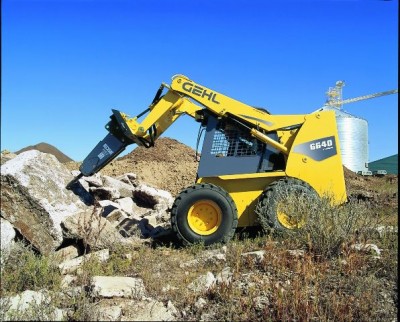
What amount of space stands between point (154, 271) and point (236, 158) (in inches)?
107

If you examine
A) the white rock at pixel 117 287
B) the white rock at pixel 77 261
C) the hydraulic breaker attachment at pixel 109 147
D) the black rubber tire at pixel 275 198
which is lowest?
the white rock at pixel 117 287

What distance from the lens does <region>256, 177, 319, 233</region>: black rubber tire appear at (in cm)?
724

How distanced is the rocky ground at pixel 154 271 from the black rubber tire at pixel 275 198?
0.97 ft

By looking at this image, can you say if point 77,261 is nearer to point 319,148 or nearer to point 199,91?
point 199,91

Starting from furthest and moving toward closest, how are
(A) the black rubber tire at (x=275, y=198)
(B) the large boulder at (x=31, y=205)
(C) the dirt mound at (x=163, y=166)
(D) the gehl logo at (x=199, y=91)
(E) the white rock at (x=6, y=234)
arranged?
(C) the dirt mound at (x=163, y=166), (D) the gehl logo at (x=199, y=91), (A) the black rubber tire at (x=275, y=198), (B) the large boulder at (x=31, y=205), (E) the white rock at (x=6, y=234)

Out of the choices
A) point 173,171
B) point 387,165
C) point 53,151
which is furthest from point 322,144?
point 53,151

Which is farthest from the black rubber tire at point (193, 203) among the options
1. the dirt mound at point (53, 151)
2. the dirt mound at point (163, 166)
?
the dirt mound at point (53, 151)

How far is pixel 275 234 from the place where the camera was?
7305mm

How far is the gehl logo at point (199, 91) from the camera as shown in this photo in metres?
8.27

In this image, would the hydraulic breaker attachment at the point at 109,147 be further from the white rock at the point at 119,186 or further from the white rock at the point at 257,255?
the white rock at the point at 257,255

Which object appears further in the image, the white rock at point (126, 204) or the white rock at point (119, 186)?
the white rock at point (119, 186)

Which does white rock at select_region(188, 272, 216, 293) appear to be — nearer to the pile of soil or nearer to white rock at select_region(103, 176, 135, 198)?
white rock at select_region(103, 176, 135, 198)

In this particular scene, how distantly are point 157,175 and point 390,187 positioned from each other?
7262 millimetres

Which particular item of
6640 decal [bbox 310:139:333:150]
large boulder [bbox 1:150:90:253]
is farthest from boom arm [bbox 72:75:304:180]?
large boulder [bbox 1:150:90:253]
